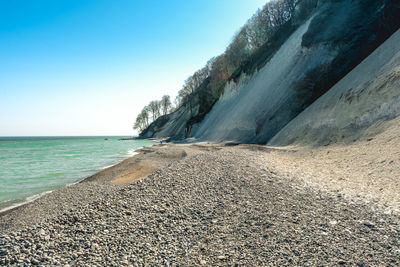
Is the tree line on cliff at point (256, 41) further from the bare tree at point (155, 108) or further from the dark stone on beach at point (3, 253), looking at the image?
the bare tree at point (155, 108)

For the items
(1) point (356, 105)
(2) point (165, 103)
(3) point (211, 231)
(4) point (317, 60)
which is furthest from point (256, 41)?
(2) point (165, 103)

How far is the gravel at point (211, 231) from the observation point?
12.1ft

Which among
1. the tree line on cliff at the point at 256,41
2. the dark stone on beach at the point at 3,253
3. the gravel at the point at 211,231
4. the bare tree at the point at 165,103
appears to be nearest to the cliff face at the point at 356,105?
the gravel at the point at 211,231

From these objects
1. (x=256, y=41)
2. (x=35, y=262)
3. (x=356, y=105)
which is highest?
(x=256, y=41)

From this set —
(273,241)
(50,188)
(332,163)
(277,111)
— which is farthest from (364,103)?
(50,188)

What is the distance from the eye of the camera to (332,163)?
366 inches

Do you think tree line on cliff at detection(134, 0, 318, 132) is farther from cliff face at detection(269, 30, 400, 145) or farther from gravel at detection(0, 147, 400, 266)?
gravel at detection(0, 147, 400, 266)

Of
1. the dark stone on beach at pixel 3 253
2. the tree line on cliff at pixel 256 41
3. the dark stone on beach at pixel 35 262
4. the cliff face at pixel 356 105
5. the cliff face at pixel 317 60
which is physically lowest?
the dark stone on beach at pixel 35 262

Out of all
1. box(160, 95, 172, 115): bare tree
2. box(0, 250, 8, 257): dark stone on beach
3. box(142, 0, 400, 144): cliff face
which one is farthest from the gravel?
box(160, 95, 172, 115): bare tree

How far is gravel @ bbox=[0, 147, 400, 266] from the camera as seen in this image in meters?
3.68

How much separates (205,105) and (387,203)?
4833 centimetres

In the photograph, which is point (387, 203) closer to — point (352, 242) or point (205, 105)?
point (352, 242)

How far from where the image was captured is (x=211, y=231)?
15.2 feet

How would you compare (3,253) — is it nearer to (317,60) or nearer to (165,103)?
(317,60)
